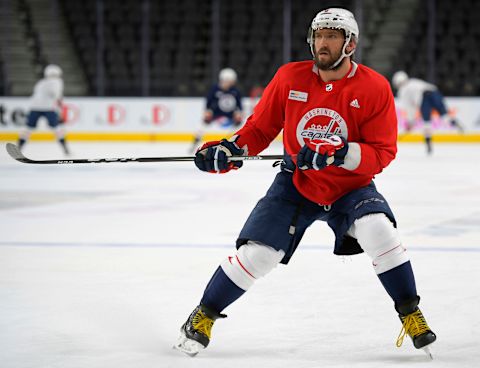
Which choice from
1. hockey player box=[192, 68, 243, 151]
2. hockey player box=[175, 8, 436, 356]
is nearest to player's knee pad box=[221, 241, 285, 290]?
hockey player box=[175, 8, 436, 356]

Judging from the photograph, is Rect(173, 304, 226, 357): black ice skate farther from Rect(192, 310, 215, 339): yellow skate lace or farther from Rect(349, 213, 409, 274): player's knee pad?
Rect(349, 213, 409, 274): player's knee pad

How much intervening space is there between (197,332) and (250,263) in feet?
0.81

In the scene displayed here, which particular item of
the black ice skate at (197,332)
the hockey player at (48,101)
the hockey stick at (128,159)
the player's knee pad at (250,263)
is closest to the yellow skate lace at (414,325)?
the player's knee pad at (250,263)

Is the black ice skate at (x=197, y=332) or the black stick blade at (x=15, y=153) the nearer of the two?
the black ice skate at (x=197, y=332)

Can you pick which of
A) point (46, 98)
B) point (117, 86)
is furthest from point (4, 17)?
point (46, 98)

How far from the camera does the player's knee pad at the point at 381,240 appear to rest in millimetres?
2580

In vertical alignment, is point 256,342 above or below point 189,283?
above

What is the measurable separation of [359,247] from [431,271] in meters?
1.28

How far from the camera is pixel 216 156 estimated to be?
2.70 m

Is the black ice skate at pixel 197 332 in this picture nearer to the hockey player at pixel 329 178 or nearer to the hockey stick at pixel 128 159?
the hockey player at pixel 329 178

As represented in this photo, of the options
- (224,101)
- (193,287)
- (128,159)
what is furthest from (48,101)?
(128,159)

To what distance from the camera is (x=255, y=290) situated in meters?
3.51

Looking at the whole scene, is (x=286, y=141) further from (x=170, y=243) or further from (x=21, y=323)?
(x=170, y=243)

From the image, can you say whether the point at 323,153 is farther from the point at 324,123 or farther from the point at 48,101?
the point at 48,101
